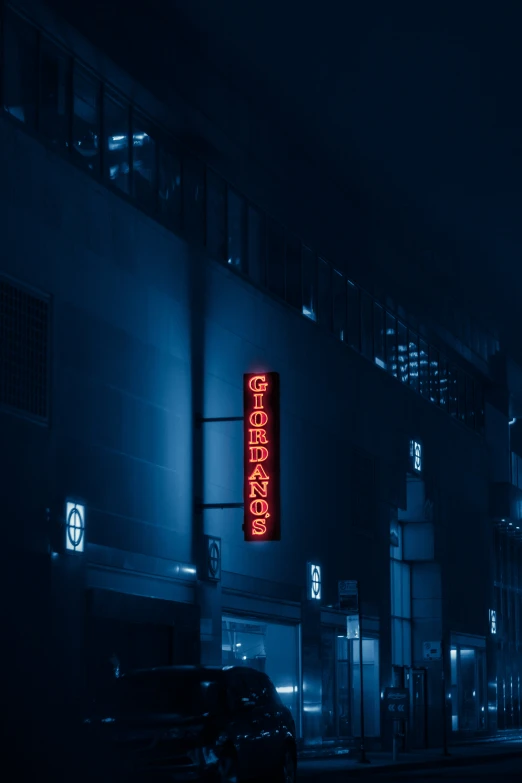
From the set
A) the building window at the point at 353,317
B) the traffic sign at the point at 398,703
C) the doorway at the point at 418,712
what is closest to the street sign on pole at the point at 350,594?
the traffic sign at the point at 398,703

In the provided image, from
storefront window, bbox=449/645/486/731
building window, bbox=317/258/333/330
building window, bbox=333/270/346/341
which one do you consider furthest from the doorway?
building window, bbox=317/258/333/330

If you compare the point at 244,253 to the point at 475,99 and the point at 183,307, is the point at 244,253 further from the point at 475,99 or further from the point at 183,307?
the point at 475,99

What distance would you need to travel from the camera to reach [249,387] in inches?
1143

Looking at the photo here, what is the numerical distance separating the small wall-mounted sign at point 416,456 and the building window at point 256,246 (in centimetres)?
1122

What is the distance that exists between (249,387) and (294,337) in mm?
5851

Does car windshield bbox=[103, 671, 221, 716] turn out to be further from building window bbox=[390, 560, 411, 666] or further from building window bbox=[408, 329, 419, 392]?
building window bbox=[408, 329, 419, 392]

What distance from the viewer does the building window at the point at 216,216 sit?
31.1 metres

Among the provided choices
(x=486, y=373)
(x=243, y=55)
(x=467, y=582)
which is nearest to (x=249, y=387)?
(x=243, y=55)

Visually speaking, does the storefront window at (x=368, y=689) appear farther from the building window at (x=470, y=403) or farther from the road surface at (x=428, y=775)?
the building window at (x=470, y=403)

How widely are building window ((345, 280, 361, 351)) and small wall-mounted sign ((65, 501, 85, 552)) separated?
1614 centimetres

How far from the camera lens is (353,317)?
131 feet

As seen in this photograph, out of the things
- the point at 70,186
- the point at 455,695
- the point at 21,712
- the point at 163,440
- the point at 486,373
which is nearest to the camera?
the point at 21,712

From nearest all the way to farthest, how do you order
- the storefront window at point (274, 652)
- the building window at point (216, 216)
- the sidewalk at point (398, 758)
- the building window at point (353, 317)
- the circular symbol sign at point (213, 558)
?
1. the circular symbol sign at point (213, 558)
2. the sidewalk at point (398, 758)
3. the building window at point (216, 216)
4. the storefront window at point (274, 652)
5. the building window at point (353, 317)

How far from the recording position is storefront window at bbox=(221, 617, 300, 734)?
31.8 m
